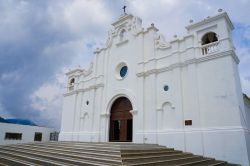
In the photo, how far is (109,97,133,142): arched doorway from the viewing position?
48.8 ft

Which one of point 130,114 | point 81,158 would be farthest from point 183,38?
point 81,158

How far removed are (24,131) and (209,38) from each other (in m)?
24.8

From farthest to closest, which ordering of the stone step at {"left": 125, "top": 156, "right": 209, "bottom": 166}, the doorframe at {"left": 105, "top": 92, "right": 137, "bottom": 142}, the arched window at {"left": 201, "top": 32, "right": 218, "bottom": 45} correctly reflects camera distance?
the doorframe at {"left": 105, "top": 92, "right": 137, "bottom": 142} → the arched window at {"left": 201, "top": 32, "right": 218, "bottom": 45} → the stone step at {"left": 125, "top": 156, "right": 209, "bottom": 166}

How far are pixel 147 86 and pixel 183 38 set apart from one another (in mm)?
4112

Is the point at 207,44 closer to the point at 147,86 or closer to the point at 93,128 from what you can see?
the point at 147,86

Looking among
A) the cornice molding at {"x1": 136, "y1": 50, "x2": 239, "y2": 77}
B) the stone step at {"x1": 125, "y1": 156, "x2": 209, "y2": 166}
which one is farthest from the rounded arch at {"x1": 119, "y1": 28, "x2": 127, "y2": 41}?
the stone step at {"x1": 125, "y1": 156, "x2": 209, "y2": 166}

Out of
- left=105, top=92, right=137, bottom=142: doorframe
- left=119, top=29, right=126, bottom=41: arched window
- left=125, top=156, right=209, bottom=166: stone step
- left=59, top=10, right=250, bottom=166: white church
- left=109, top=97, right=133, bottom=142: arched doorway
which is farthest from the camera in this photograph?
left=119, top=29, right=126, bottom=41: arched window

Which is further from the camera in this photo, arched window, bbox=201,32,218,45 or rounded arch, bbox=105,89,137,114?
rounded arch, bbox=105,89,137,114

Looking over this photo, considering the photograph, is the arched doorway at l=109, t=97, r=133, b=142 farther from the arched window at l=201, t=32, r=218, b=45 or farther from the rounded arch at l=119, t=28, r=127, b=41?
the arched window at l=201, t=32, r=218, b=45

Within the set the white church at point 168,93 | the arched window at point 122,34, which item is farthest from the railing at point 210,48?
the arched window at point 122,34

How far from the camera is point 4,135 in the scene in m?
24.0

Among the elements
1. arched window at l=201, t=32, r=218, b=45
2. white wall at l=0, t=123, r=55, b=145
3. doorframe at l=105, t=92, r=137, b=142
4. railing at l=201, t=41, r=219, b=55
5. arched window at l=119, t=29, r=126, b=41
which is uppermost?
arched window at l=119, t=29, r=126, b=41

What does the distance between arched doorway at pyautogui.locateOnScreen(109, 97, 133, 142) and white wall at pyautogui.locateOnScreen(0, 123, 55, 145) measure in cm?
1594

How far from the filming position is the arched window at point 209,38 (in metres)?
12.6
